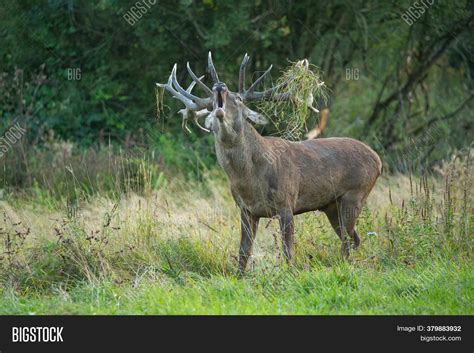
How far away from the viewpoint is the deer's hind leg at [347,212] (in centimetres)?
991

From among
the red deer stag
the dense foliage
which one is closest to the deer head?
the red deer stag

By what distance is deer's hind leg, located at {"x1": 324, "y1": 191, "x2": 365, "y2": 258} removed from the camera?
9.91m

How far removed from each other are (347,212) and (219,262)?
1705mm

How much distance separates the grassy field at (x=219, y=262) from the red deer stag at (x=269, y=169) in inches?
10.2

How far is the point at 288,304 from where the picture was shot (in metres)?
7.68

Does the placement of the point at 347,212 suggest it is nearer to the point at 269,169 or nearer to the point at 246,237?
the point at 269,169

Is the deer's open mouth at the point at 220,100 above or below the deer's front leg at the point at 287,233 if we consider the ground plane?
above

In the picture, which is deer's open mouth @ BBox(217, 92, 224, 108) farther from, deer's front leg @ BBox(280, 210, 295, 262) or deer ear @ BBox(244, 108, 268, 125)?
deer's front leg @ BBox(280, 210, 295, 262)

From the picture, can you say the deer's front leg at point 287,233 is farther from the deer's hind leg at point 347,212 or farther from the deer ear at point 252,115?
the deer ear at point 252,115

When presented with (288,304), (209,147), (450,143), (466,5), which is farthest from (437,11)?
(288,304)

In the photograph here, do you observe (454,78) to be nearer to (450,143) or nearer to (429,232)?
(450,143)

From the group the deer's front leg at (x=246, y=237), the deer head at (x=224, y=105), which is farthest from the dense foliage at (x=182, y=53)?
the deer's front leg at (x=246, y=237)

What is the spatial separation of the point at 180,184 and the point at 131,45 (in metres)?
4.14
